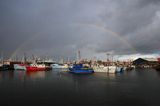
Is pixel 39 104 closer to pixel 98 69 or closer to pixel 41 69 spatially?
pixel 98 69

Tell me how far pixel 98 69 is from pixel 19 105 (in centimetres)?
11256

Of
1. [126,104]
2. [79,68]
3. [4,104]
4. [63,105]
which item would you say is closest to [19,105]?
[4,104]

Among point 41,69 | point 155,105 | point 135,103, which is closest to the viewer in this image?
point 155,105

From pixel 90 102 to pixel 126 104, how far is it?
20.3 ft

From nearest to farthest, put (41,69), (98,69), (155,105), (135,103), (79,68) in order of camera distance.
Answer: (155,105) → (135,103) → (79,68) → (98,69) → (41,69)

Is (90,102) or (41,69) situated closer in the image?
(90,102)

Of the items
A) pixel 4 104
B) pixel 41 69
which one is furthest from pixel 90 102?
pixel 41 69

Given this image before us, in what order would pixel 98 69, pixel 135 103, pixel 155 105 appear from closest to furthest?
pixel 155 105 < pixel 135 103 < pixel 98 69

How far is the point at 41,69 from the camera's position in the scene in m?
161

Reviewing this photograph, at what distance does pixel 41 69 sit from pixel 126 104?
13751 centimetres

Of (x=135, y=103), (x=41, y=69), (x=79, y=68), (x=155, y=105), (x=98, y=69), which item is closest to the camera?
Result: (x=155, y=105)

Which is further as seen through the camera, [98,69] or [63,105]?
[98,69]

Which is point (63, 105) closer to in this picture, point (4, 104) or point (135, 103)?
point (4, 104)

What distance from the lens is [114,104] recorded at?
30688 mm
